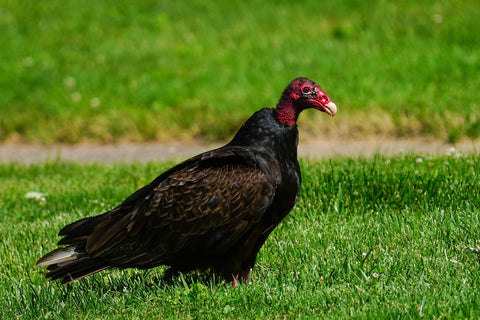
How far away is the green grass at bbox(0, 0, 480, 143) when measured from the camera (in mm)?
9422

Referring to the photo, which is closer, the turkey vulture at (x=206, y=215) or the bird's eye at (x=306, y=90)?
the turkey vulture at (x=206, y=215)

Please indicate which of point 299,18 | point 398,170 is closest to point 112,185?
point 398,170

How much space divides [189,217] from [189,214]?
2cm

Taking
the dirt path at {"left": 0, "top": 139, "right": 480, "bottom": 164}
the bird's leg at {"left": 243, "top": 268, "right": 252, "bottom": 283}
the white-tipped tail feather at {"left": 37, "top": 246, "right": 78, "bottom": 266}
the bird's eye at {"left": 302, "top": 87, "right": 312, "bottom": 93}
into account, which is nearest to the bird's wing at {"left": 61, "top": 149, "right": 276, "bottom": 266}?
the white-tipped tail feather at {"left": 37, "top": 246, "right": 78, "bottom": 266}

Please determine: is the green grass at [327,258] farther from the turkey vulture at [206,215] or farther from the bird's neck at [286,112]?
the bird's neck at [286,112]

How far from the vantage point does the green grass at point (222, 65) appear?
9422 millimetres

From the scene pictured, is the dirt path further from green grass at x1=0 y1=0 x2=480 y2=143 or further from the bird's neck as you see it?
the bird's neck

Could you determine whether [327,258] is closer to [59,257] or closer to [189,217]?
[189,217]

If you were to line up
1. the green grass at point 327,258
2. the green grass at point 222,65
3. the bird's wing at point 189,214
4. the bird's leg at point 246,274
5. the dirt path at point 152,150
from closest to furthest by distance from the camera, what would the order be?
1. the green grass at point 327,258
2. the bird's wing at point 189,214
3. the bird's leg at point 246,274
4. the dirt path at point 152,150
5. the green grass at point 222,65

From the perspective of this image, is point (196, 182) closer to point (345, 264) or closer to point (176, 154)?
point (345, 264)

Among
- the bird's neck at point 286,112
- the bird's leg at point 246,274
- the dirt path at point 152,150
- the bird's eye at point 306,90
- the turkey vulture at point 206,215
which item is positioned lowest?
the dirt path at point 152,150

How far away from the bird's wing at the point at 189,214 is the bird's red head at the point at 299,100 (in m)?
0.48

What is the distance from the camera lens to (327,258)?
478 cm

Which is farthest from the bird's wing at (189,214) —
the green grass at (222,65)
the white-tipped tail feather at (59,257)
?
the green grass at (222,65)
